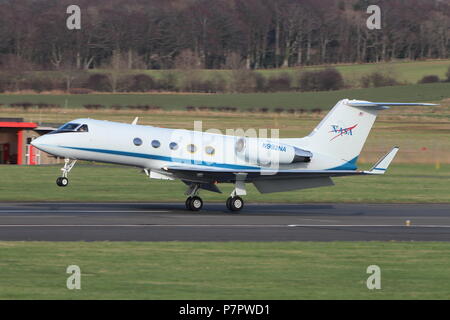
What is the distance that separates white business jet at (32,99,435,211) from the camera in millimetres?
28078

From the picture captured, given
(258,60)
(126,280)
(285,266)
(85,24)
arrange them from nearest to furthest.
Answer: (126,280), (285,266), (85,24), (258,60)

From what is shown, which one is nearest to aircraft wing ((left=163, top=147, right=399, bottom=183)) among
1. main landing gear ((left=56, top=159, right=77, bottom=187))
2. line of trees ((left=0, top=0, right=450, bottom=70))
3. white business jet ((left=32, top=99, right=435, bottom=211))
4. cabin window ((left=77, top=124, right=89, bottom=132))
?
white business jet ((left=32, top=99, right=435, bottom=211))

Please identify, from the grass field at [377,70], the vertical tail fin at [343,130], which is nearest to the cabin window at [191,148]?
the vertical tail fin at [343,130]

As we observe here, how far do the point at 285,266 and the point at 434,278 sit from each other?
118 inches

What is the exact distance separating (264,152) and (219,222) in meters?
4.69

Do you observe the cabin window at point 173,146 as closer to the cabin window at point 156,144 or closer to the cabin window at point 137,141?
the cabin window at point 156,144

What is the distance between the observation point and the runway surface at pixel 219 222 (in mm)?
21422

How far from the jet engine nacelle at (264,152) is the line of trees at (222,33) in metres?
58.9

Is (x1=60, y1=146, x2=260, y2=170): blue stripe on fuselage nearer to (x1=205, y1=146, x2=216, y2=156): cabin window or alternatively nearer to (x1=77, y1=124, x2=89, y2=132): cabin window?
(x1=205, y1=146, x2=216, y2=156): cabin window

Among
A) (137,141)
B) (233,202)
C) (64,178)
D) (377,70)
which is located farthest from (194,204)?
(377,70)
